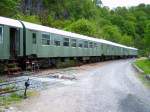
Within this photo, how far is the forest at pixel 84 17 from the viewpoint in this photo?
6666cm

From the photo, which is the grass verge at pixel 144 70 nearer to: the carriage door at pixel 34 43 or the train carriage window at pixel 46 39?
the carriage door at pixel 34 43

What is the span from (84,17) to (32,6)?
77.1 ft

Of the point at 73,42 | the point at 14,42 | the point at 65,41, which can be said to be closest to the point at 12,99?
the point at 14,42

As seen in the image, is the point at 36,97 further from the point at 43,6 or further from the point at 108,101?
the point at 43,6

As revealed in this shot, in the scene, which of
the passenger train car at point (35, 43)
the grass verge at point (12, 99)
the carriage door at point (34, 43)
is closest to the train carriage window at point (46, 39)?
the passenger train car at point (35, 43)

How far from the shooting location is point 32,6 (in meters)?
98.6

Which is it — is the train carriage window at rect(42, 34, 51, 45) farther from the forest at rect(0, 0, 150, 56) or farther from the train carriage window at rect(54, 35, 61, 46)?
the forest at rect(0, 0, 150, 56)

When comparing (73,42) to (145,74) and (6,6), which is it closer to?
(6,6)

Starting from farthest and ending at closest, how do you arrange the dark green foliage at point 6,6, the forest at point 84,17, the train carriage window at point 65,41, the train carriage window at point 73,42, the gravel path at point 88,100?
the forest at point 84,17, the dark green foliage at point 6,6, the train carriage window at point 73,42, the train carriage window at point 65,41, the gravel path at point 88,100

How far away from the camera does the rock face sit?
9438cm

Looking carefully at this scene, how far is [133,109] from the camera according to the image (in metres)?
12.5

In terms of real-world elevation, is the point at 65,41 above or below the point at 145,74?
above

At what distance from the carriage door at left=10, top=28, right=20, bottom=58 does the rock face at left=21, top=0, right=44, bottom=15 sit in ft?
222

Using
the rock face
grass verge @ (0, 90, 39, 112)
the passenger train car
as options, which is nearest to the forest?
the rock face
